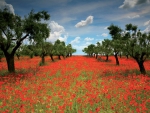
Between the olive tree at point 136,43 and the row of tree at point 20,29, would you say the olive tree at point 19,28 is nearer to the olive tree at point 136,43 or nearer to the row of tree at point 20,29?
the row of tree at point 20,29

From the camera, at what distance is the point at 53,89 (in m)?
12.7

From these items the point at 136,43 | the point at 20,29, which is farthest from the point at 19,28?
the point at 136,43

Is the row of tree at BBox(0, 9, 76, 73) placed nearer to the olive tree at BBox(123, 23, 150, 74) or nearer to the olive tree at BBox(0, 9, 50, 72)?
the olive tree at BBox(0, 9, 50, 72)

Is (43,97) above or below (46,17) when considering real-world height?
below

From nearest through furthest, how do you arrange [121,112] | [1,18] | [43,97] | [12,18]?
[121,112] → [43,97] → [1,18] → [12,18]

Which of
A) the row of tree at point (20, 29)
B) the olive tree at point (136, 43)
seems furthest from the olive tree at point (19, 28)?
the olive tree at point (136, 43)

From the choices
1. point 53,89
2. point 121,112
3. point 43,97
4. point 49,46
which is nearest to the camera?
point 121,112

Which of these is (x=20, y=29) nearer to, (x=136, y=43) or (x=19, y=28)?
(x=19, y=28)

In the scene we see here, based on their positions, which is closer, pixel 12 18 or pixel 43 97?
pixel 43 97

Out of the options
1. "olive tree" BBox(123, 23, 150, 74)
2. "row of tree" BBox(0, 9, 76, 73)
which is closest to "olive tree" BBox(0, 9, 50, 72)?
"row of tree" BBox(0, 9, 76, 73)

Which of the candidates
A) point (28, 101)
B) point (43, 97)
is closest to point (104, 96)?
point (43, 97)

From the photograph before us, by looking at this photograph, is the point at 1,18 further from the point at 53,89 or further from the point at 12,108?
the point at 12,108

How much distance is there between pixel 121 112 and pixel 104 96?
107 inches

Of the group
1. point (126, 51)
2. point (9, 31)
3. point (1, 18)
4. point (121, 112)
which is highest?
point (1, 18)
